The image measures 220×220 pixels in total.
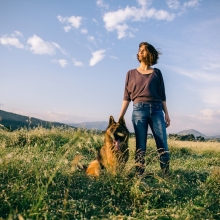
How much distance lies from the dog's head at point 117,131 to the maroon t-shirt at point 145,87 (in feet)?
1.66

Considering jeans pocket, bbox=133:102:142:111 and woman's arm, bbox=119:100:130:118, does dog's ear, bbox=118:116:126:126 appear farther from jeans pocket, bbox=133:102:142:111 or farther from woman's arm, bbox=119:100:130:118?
jeans pocket, bbox=133:102:142:111

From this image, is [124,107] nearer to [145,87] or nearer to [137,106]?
[137,106]

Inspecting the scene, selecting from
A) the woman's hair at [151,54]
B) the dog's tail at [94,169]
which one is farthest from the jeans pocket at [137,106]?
the dog's tail at [94,169]

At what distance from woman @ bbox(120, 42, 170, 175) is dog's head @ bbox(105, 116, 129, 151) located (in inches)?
8.3

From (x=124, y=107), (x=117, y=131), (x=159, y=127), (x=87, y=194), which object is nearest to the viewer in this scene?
(x=87, y=194)

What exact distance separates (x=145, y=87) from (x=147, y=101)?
0.26 meters

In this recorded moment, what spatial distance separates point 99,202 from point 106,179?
49 centimetres

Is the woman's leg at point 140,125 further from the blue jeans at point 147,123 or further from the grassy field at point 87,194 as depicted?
the grassy field at point 87,194

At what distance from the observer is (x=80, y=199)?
307cm

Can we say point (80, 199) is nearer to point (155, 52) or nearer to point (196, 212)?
point (196, 212)

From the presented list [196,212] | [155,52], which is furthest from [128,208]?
[155,52]

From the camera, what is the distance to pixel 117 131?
4590mm

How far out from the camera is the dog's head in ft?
15.1

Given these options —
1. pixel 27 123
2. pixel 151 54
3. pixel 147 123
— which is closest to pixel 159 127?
pixel 147 123
